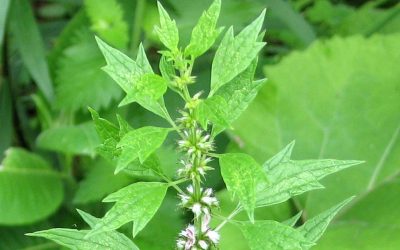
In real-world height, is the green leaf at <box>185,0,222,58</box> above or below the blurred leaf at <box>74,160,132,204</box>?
above

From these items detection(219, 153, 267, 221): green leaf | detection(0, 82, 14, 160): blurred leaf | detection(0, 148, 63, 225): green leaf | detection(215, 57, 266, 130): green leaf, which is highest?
detection(215, 57, 266, 130): green leaf

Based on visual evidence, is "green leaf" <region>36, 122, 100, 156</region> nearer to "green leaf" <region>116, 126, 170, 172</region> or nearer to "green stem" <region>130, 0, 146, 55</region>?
"green stem" <region>130, 0, 146, 55</region>

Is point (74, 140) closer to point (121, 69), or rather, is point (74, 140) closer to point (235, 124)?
point (235, 124)

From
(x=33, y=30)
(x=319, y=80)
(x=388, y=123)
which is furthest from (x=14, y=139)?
(x=388, y=123)

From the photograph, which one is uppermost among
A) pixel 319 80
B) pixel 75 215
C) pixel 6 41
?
pixel 6 41

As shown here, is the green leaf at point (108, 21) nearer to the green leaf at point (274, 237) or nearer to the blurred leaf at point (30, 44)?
the blurred leaf at point (30, 44)

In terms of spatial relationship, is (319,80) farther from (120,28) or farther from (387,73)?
(120,28)

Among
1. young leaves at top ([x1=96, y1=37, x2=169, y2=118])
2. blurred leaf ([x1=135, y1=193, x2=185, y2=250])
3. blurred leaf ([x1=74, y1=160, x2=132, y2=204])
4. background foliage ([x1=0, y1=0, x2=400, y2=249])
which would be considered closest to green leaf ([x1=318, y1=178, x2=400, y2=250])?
background foliage ([x1=0, y1=0, x2=400, y2=249])
